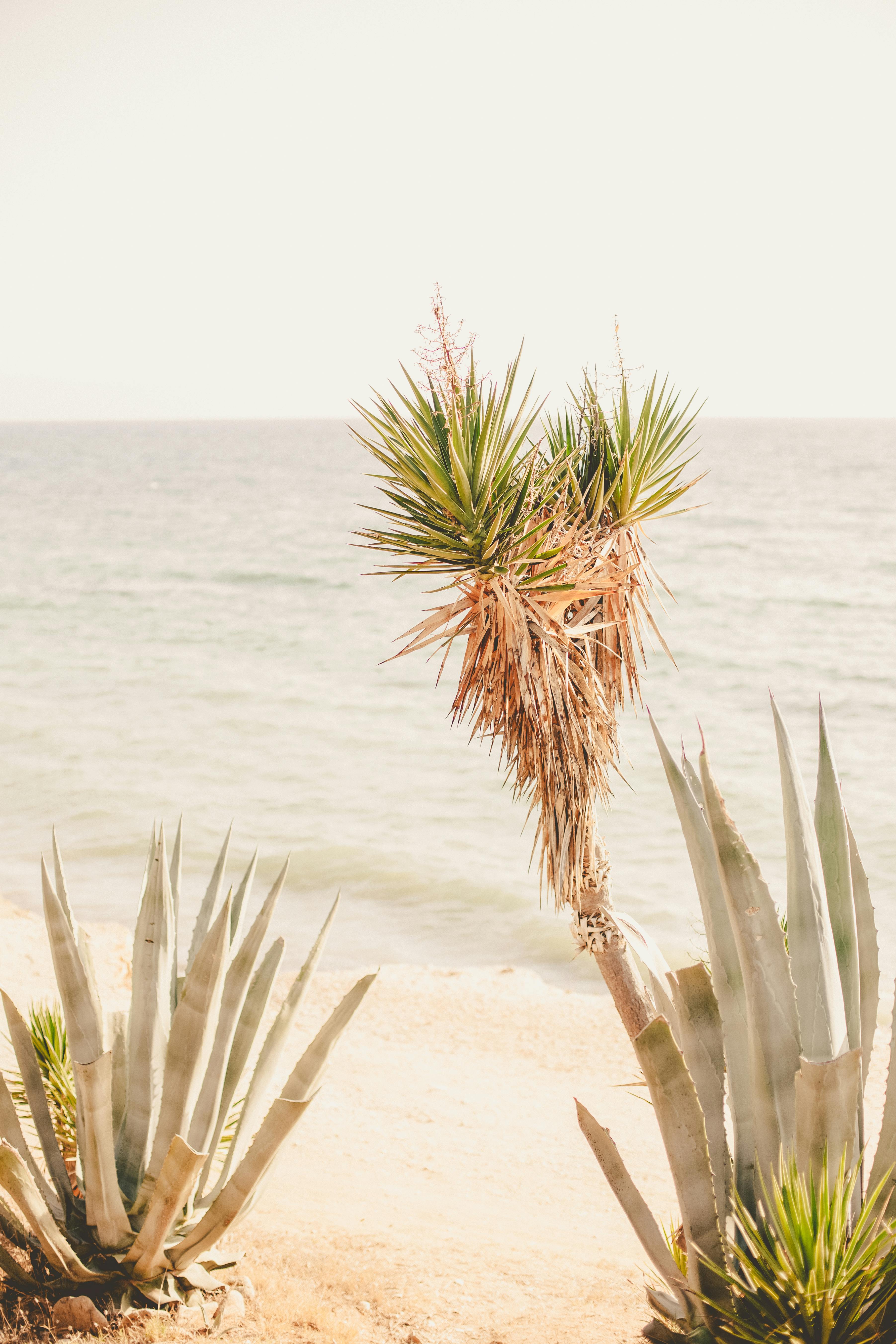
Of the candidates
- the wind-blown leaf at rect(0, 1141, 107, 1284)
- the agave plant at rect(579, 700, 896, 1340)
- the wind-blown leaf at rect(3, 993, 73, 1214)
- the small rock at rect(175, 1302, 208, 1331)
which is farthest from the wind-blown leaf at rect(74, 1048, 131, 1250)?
the agave plant at rect(579, 700, 896, 1340)

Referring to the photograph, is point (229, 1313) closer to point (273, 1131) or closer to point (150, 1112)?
point (150, 1112)

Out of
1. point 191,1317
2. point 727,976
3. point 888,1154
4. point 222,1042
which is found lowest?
point 191,1317

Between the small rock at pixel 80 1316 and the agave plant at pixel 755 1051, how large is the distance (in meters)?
1.86

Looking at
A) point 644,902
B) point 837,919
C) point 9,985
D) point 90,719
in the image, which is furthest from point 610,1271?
point 90,719

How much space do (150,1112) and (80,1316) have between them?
65cm

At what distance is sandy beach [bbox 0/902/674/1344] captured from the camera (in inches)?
172

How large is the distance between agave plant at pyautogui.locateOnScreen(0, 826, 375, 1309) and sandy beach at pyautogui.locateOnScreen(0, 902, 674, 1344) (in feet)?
1.96

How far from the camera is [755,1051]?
2494 mm

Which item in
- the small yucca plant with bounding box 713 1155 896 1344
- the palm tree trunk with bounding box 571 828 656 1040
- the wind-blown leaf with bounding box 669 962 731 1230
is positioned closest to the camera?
the small yucca plant with bounding box 713 1155 896 1344

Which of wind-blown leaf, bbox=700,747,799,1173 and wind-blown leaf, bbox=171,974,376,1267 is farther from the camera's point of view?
wind-blown leaf, bbox=171,974,376,1267

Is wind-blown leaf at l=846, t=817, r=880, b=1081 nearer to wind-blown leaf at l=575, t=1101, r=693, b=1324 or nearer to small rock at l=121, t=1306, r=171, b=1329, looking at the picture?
wind-blown leaf at l=575, t=1101, r=693, b=1324

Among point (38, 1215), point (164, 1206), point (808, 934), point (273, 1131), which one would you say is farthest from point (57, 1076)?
point (808, 934)

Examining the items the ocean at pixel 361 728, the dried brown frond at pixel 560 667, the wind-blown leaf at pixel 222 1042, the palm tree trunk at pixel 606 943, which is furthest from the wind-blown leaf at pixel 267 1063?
the ocean at pixel 361 728

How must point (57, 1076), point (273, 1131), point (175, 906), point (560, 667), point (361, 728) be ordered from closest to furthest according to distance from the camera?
point (273, 1131) → point (175, 906) → point (560, 667) → point (57, 1076) → point (361, 728)
